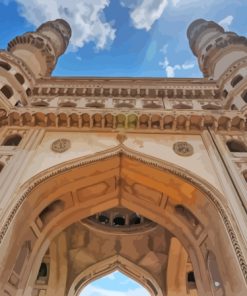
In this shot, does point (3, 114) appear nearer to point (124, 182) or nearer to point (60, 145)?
point (60, 145)

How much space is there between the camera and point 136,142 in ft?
27.9

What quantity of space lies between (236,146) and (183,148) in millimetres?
1863

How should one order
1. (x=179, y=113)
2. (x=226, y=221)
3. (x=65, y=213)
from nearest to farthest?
1. (x=226, y=221)
2. (x=65, y=213)
3. (x=179, y=113)

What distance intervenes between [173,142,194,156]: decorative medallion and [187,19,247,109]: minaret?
2983 mm

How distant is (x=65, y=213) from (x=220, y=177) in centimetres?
453

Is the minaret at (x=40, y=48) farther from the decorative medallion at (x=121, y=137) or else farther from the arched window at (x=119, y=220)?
the arched window at (x=119, y=220)

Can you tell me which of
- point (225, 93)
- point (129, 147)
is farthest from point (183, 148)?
point (225, 93)

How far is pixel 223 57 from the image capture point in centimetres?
1445

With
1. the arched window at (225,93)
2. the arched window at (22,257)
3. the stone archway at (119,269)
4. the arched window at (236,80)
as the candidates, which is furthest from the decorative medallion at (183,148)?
the stone archway at (119,269)

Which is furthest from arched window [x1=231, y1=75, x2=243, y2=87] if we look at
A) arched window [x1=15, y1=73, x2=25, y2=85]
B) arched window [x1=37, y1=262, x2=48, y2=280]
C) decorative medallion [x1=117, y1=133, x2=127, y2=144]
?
arched window [x1=37, y1=262, x2=48, y2=280]

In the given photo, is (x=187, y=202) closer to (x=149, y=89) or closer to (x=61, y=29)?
(x=149, y=89)

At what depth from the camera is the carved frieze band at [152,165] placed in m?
5.73

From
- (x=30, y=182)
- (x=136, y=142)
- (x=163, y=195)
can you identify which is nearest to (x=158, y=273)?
(x=163, y=195)

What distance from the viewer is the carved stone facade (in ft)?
21.8
